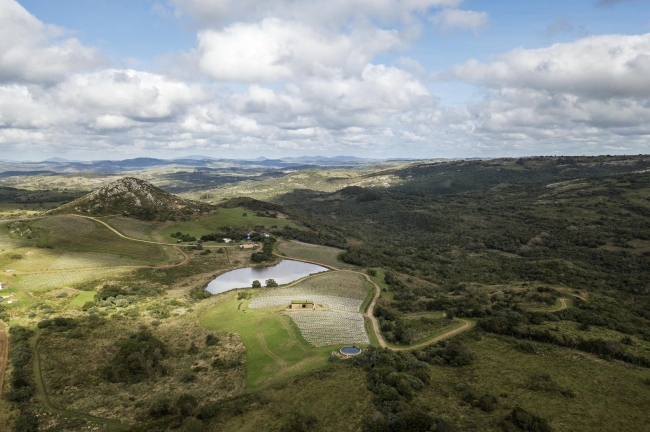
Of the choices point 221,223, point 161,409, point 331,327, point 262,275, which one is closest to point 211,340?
point 161,409

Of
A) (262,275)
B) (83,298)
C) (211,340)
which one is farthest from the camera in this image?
(262,275)

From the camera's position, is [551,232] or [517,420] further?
[551,232]

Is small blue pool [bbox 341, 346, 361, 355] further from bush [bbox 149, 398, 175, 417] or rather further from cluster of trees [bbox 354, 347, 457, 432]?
bush [bbox 149, 398, 175, 417]

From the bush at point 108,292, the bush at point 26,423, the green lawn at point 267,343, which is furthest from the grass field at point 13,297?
the bush at point 26,423

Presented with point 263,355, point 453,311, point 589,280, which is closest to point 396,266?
point 453,311

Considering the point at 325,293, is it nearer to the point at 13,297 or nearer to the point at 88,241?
the point at 13,297

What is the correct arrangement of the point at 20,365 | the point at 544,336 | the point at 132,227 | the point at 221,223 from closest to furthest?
1. the point at 20,365
2. the point at 544,336
3. the point at 132,227
4. the point at 221,223

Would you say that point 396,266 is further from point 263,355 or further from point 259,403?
point 259,403
